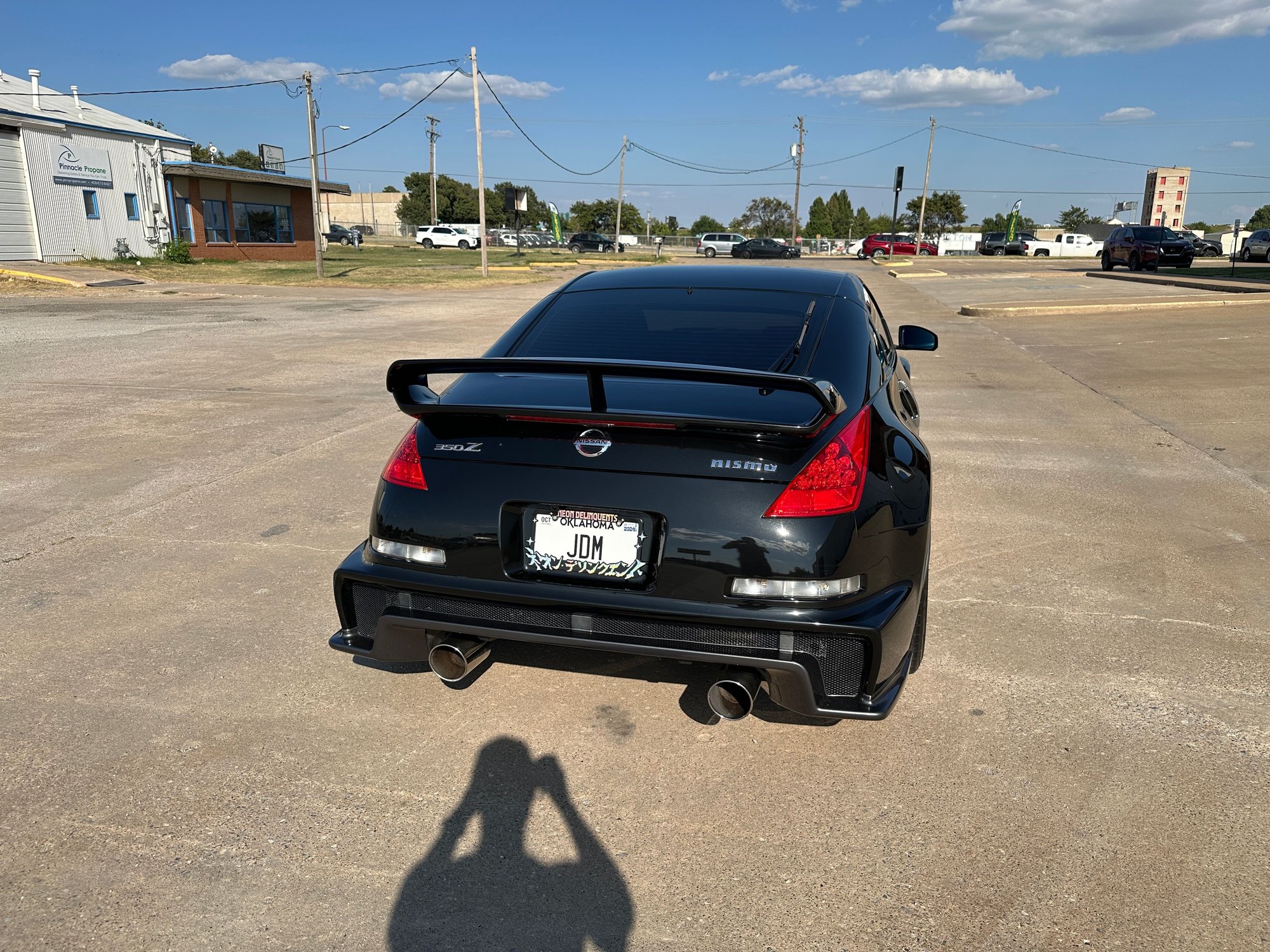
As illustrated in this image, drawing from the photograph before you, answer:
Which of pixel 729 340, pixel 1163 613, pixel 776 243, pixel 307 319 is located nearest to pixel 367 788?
pixel 729 340

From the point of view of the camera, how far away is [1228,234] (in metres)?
86.9

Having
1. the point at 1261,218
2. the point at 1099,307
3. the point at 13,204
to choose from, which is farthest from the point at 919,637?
the point at 1261,218

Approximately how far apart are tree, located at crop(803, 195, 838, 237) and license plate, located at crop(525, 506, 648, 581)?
107 meters

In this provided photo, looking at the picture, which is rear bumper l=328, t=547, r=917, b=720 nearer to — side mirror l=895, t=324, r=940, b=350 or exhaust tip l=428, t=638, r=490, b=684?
exhaust tip l=428, t=638, r=490, b=684

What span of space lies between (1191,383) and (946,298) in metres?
15.2

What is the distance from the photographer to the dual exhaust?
2879 millimetres

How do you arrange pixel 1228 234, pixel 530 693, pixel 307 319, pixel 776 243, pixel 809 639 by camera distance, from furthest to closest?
pixel 1228 234 < pixel 776 243 < pixel 307 319 < pixel 530 693 < pixel 809 639

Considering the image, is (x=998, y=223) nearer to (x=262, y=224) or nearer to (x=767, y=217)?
(x=767, y=217)

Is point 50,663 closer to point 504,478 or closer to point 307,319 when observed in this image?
point 504,478

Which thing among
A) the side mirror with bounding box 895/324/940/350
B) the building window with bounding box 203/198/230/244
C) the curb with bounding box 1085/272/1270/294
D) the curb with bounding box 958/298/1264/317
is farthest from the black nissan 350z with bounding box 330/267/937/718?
the building window with bounding box 203/198/230/244

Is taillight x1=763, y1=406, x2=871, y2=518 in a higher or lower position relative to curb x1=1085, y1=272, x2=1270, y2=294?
higher

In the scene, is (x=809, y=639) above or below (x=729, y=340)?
below

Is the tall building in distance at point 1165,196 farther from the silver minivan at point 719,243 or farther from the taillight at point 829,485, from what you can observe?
the taillight at point 829,485

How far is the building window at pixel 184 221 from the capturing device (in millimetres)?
39000
